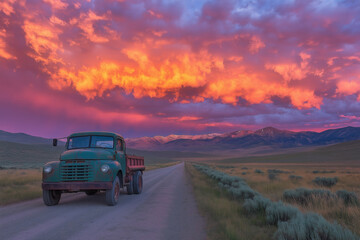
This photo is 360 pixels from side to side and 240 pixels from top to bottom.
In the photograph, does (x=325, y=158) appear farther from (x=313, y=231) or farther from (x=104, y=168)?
(x=313, y=231)

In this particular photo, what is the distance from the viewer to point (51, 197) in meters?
9.52

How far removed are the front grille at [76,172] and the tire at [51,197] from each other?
869 mm

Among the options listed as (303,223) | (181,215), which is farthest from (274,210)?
(181,215)

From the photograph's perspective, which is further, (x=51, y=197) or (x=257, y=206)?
(x=51, y=197)

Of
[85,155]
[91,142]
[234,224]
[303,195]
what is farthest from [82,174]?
[303,195]

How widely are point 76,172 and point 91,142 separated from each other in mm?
1835

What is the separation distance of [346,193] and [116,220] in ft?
27.8

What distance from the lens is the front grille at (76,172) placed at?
9.16 m

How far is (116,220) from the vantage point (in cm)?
723

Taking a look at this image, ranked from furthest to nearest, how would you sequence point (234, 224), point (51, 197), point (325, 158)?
point (325, 158) → point (51, 197) → point (234, 224)

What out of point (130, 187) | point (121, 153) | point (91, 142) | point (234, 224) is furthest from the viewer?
point (130, 187)

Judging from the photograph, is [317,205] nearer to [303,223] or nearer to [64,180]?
[303,223]

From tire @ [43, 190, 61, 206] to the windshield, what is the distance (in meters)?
1.99

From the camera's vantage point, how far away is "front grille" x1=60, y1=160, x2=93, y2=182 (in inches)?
360
